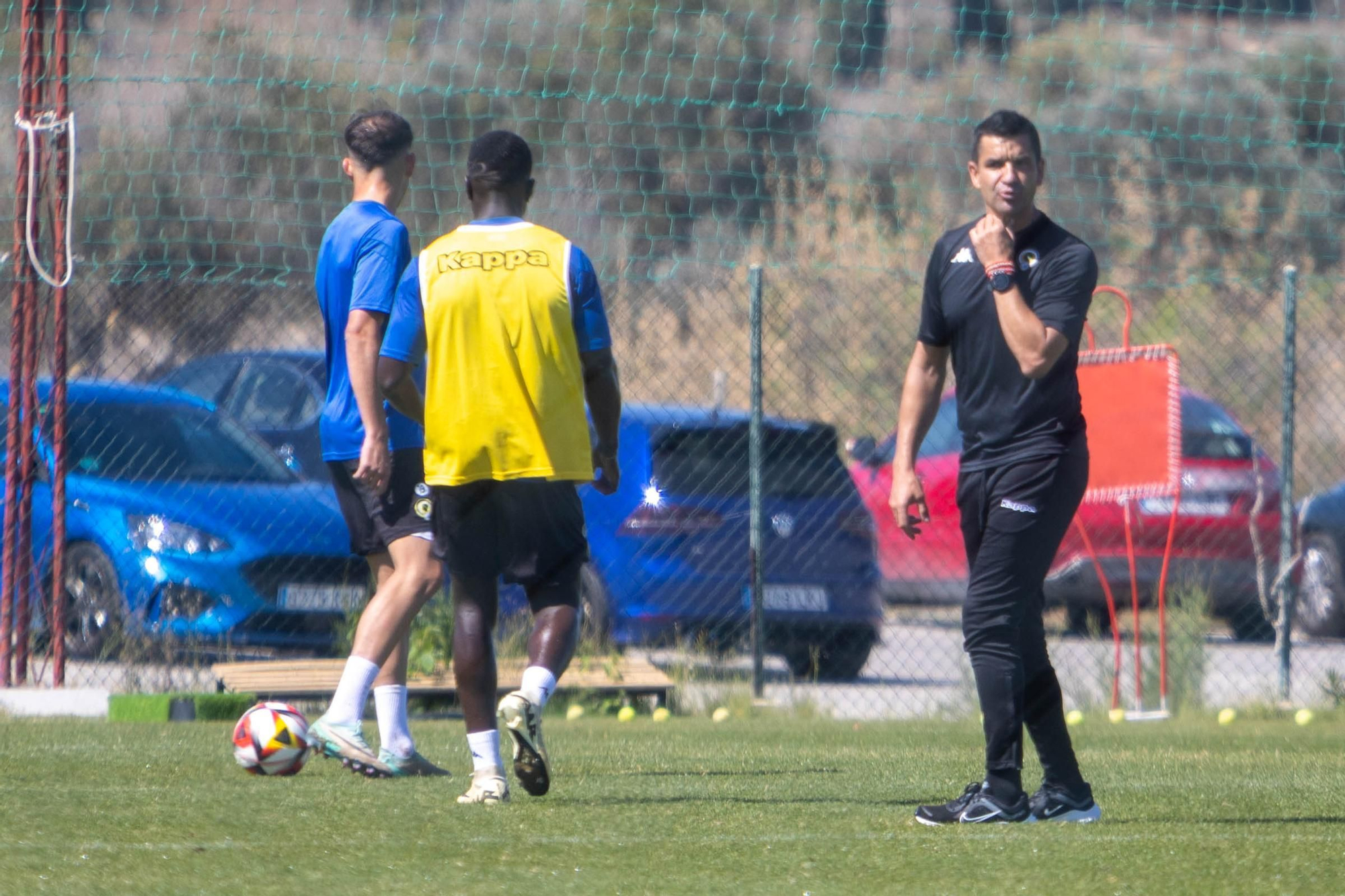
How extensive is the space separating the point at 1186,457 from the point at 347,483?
7.38 m

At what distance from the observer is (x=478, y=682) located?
5301 millimetres

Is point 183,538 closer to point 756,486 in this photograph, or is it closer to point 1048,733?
point 756,486

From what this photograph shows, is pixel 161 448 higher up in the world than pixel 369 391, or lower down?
lower down

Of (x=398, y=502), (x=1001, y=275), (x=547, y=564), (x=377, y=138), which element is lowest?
(x=547, y=564)

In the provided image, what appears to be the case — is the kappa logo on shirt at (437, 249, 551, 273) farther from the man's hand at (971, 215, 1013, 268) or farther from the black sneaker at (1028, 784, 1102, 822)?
the black sneaker at (1028, 784, 1102, 822)

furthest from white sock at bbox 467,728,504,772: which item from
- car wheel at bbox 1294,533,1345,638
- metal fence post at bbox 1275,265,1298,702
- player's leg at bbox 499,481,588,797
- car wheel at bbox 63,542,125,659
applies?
car wheel at bbox 1294,533,1345,638

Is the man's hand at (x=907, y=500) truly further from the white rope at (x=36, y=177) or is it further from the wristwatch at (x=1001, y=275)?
the white rope at (x=36, y=177)

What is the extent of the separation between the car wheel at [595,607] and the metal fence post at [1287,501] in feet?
10.9

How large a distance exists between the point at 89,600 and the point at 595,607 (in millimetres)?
2515

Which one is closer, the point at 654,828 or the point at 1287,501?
the point at 654,828

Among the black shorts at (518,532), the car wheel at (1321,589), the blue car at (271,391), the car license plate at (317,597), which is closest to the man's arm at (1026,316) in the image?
the black shorts at (518,532)

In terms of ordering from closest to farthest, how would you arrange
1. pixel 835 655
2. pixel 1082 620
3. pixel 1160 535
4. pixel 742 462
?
pixel 742 462 → pixel 835 655 → pixel 1160 535 → pixel 1082 620

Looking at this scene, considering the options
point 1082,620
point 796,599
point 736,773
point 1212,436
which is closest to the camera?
point 736,773

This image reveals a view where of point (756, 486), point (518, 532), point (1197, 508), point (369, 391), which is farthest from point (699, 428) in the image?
point (518, 532)
